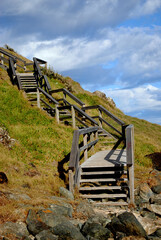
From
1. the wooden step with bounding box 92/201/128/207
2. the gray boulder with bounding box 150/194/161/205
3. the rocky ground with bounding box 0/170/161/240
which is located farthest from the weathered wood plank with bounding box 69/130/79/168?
the gray boulder with bounding box 150/194/161/205

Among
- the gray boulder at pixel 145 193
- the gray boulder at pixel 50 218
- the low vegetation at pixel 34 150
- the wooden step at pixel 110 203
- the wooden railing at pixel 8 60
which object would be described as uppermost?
the wooden railing at pixel 8 60

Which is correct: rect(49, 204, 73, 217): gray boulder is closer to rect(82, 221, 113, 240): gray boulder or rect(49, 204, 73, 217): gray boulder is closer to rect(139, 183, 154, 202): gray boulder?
rect(82, 221, 113, 240): gray boulder

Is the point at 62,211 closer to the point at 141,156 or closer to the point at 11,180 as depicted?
the point at 11,180

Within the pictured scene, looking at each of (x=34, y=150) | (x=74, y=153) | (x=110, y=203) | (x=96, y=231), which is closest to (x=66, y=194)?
(x=74, y=153)

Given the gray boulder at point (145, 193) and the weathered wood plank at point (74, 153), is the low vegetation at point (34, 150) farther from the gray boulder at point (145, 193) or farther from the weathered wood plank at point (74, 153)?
the gray boulder at point (145, 193)

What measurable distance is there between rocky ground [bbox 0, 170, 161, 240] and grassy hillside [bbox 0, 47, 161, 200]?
3.93 feet

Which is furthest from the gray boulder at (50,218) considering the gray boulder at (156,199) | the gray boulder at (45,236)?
the gray boulder at (156,199)

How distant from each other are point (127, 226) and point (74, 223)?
126cm

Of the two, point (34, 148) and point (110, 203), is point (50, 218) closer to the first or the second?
point (110, 203)

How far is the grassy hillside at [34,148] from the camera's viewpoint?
29.0 ft

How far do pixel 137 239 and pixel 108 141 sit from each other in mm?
9006

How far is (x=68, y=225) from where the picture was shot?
552cm

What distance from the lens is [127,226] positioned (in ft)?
19.1

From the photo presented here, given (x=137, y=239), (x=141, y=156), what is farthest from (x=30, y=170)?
(x=141, y=156)
